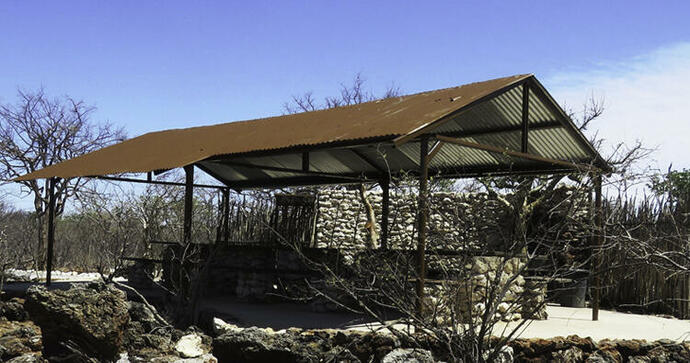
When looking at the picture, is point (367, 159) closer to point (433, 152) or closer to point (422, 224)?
point (433, 152)

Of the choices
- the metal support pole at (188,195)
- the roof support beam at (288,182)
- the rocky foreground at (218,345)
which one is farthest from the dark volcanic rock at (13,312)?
the roof support beam at (288,182)

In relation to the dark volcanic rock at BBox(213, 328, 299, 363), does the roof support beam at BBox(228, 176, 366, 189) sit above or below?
above

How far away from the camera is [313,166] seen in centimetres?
1752

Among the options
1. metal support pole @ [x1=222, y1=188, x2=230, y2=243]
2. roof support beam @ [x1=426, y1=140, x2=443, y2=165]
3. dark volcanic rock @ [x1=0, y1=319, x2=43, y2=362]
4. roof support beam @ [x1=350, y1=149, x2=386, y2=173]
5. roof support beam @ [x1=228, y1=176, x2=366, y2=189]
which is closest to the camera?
roof support beam @ [x1=426, y1=140, x2=443, y2=165]

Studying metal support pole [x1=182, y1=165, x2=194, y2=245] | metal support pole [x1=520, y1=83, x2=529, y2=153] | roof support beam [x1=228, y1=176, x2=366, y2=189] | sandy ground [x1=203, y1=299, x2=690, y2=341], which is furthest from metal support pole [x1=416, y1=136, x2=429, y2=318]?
roof support beam [x1=228, y1=176, x2=366, y2=189]

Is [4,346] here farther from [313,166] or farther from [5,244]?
[5,244]

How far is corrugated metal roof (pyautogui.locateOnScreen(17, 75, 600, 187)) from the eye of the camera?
11.4 meters

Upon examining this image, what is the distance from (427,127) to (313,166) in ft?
24.2

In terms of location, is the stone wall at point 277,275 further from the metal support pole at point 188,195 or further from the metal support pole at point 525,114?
the metal support pole at point 525,114

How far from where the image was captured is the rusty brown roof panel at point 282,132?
11273 millimetres

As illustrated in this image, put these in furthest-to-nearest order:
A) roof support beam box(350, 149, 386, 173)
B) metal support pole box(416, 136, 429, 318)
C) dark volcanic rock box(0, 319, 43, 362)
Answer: roof support beam box(350, 149, 386, 173), dark volcanic rock box(0, 319, 43, 362), metal support pole box(416, 136, 429, 318)

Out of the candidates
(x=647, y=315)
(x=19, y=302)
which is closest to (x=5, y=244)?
(x=19, y=302)

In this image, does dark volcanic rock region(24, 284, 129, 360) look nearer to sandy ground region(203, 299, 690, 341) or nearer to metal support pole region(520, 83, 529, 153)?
sandy ground region(203, 299, 690, 341)

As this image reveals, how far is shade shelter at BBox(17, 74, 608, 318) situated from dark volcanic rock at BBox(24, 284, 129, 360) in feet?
7.77
